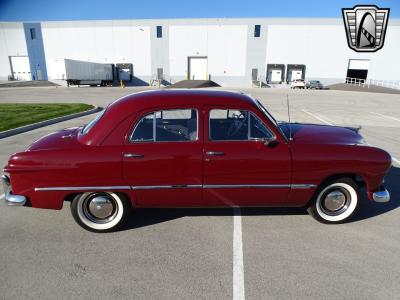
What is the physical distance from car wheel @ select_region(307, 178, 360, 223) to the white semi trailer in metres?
39.3

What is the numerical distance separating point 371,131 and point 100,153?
31.5 ft

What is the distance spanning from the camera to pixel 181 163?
3.36m

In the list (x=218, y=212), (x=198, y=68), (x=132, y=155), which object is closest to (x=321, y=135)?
(x=218, y=212)

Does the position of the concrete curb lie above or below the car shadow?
below

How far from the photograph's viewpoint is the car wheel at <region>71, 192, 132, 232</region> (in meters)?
3.53

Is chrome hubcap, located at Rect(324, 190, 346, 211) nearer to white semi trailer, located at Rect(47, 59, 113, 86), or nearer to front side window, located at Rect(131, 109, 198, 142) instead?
front side window, located at Rect(131, 109, 198, 142)

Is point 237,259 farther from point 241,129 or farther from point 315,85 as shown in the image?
point 315,85

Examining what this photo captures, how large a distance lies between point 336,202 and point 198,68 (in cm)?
4778

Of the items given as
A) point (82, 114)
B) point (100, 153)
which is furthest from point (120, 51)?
point (100, 153)

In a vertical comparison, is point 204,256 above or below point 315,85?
above

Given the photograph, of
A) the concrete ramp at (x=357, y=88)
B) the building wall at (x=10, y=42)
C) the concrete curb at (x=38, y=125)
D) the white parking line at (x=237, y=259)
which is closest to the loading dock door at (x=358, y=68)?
the concrete ramp at (x=357, y=88)

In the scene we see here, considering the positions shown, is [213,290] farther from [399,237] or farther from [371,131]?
[371,131]

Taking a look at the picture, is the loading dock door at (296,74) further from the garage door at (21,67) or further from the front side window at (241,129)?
the front side window at (241,129)

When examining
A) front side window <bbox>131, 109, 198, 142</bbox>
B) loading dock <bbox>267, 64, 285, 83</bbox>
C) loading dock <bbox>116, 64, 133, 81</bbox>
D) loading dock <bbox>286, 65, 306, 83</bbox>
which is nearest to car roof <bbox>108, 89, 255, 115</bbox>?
front side window <bbox>131, 109, 198, 142</bbox>
